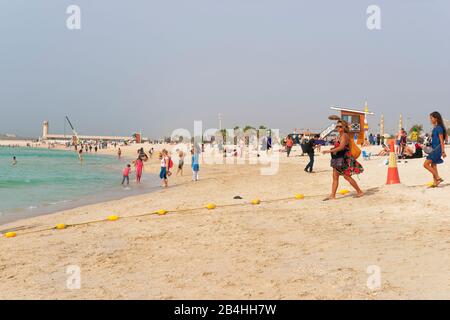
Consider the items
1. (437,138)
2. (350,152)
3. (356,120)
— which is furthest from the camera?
(356,120)

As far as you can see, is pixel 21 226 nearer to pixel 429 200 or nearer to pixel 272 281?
pixel 272 281

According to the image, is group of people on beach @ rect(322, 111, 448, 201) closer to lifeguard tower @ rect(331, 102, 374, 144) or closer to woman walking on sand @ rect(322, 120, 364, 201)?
woman walking on sand @ rect(322, 120, 364, 201)

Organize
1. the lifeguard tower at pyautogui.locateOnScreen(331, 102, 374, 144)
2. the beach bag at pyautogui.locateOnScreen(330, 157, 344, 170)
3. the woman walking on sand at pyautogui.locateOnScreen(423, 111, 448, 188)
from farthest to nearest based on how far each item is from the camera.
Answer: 1. the lifeguard tower at pyautogui.locateOnScreen(331, 102, 374, 144)
2. the woman walking on sand at pyautogui.locateOnScreen(423, 111, 448, 188)
3. the beach bag at pyautogui.locateOnScreen(330, 157, 344, 170)

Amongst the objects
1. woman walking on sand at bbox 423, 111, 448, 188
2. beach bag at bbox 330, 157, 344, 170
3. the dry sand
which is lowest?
the dry sand

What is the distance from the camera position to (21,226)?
9.26m

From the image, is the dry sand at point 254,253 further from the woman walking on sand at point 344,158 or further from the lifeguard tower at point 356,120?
the lifeguard tower at point 356,120

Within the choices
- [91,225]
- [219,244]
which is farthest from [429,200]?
[91,225]

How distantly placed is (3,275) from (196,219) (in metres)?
3.80

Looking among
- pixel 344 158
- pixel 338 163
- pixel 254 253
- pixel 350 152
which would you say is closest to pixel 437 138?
pixel 350 152

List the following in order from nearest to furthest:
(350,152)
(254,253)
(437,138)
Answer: (254,253)
(350,152)
(437,138)

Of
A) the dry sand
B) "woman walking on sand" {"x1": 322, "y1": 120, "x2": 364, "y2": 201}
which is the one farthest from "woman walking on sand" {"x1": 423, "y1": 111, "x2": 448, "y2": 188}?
"woman walking on sand" {"x1": 322, "y1": 120, "x2": 364, "y2": 201}

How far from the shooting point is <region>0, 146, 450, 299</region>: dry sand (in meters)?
3.90

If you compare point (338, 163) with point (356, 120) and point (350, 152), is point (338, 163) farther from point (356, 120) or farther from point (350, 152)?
point (356, 120)

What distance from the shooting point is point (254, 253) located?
17.0ft
